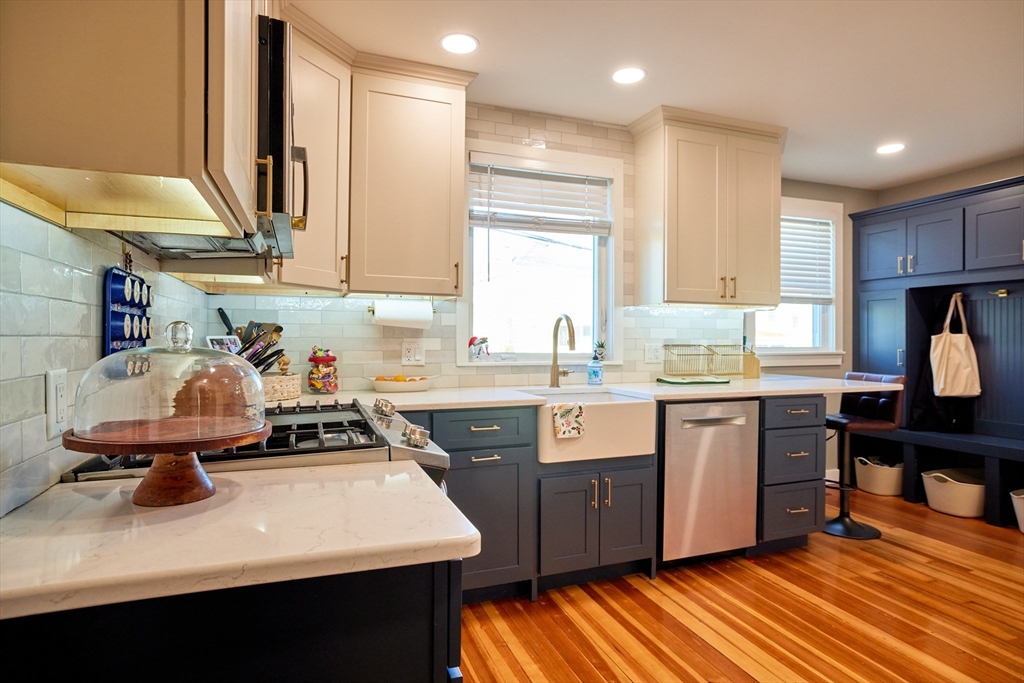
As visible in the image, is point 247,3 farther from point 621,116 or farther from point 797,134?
point 797,134

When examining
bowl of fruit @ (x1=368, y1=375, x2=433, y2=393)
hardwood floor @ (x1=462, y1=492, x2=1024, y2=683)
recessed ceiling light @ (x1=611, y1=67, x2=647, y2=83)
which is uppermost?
recessed ceiling light @ (x1=611, y1=67, x2=647, y2=83)

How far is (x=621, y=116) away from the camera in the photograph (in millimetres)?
3293

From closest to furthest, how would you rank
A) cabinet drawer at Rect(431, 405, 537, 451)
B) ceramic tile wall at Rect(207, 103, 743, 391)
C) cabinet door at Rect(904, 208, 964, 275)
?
cabinet drawer at Rect(431, 405, 537, 451) → ceramic tile wall at Rect(207, 103, 743, 391) → cabinet door at Rect(904, 208, 964, 275)

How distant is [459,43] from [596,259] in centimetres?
150

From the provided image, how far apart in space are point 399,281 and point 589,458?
1.21 metres

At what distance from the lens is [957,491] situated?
375cm

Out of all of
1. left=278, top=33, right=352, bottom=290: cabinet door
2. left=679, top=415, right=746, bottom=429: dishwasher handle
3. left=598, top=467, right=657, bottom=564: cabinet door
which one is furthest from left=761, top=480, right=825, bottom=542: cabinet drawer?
left=278, top=33, right=352, bottom=290: cabinet door

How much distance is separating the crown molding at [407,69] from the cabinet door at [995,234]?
345cm

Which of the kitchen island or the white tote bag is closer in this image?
the kitchen island

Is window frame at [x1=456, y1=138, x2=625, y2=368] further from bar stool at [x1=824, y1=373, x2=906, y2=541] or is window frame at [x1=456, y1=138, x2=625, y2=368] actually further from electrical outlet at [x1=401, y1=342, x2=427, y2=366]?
bar stool at [x1=824, y1=373, x2=906, y2=541]

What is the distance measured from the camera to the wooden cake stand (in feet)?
3.01

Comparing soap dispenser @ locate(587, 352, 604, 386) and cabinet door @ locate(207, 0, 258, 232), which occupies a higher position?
cabinet door @ locate(207, 0, 258, 232)

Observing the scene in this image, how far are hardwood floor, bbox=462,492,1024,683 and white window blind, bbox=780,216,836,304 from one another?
1983 millimetres

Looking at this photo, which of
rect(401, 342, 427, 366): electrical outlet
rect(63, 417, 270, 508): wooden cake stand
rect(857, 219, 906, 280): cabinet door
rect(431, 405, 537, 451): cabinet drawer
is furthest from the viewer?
rect(857, 219, 906, 280): cabinet door
